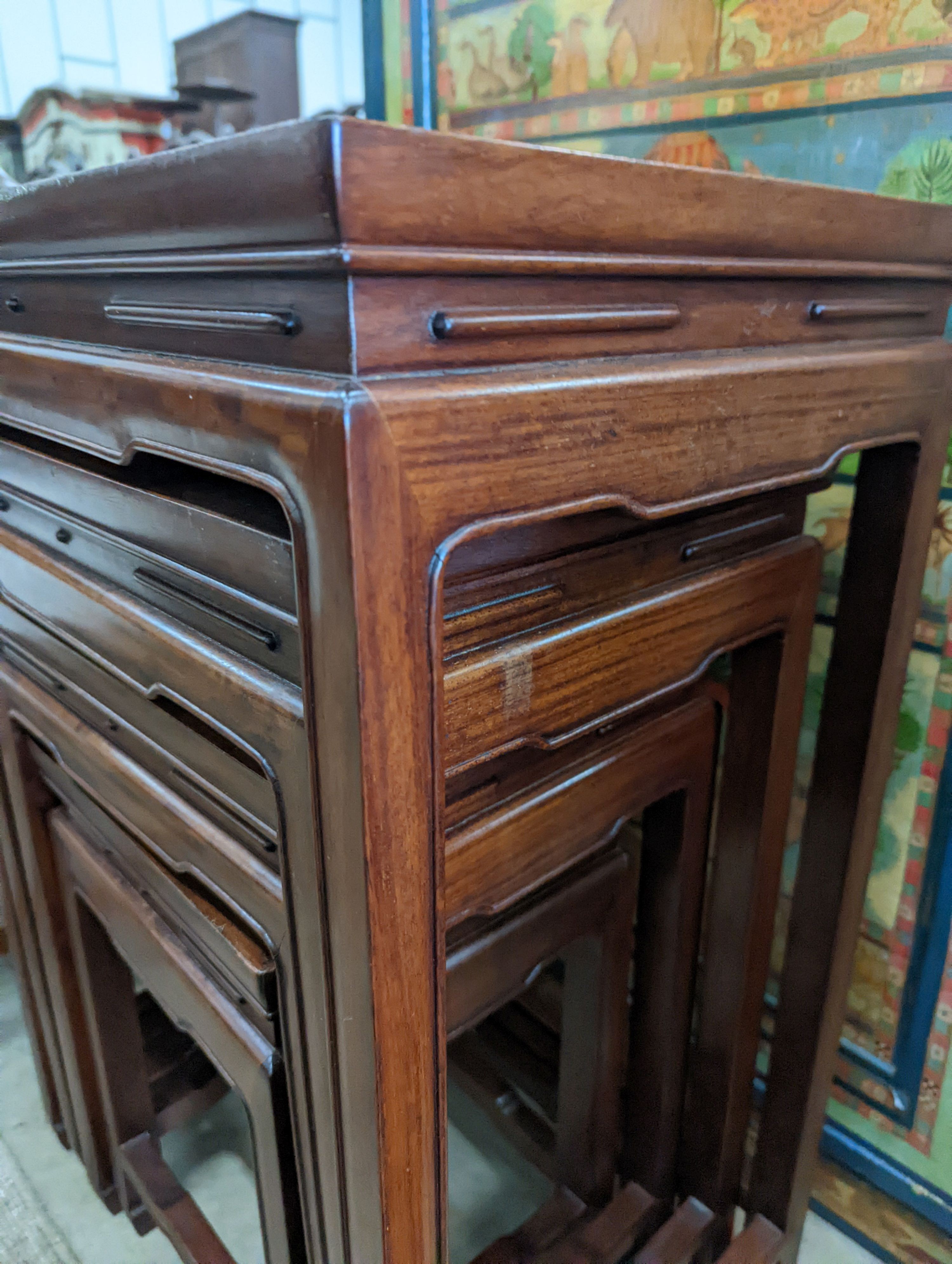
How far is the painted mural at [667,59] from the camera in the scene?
81 cm

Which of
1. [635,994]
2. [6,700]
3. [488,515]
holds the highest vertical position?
[488,515]

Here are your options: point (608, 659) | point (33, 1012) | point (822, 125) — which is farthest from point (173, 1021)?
point (822, 125)

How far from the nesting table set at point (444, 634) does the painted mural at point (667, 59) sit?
10.1 inches

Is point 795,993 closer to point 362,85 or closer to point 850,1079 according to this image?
point 850,1079

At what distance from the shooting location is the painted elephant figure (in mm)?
923

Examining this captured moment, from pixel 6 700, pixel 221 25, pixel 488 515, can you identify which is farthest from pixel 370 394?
pixel 221 25

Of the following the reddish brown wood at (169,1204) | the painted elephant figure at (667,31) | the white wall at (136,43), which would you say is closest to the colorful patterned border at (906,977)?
the painted elephant figure at (667,31)

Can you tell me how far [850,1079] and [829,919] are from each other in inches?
13.7

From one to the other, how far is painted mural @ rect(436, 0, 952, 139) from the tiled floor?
4.32 ft

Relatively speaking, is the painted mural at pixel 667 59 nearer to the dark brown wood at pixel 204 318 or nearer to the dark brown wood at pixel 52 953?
the dark brown wood at pixel 204 318

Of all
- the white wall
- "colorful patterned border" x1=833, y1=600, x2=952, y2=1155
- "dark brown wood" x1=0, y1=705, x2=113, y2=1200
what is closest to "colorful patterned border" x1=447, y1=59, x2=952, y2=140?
the white wall

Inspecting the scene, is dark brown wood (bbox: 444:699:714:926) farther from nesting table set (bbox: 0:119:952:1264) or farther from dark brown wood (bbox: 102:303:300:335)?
dark brown wood (bbox: 102:303:300:335)

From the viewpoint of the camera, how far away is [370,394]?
357 mm

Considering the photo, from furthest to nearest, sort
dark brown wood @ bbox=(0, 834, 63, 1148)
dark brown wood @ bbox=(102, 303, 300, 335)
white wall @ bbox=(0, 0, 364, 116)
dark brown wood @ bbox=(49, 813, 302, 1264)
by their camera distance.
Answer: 1. white wall @ bbox=(0, 0, 364, 116)
2. dark brown wood @ bbox=(0, 834, 63, 1148)
3. dark brown wood @ bbox=(49, 813, 302, 1264)
4. dark brown wood @ bbox=(102, 303, 300, 335)
